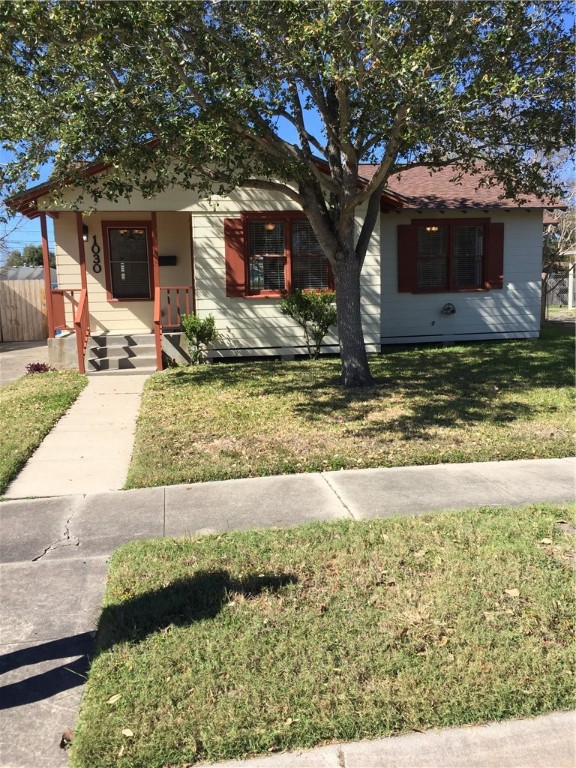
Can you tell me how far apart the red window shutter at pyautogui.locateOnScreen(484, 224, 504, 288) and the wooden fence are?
13.5m

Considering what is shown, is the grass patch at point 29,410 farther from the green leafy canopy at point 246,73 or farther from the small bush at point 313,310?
the small bush at point 313,310

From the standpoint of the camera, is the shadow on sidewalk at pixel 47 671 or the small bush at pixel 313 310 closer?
the shadow on sidewalk at pixel 47 671

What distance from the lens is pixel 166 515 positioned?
5.07m

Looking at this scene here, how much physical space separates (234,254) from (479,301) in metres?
6.21

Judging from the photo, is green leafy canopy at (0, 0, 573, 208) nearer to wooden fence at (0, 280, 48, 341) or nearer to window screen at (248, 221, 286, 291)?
window screen at (248, 221, 286, 291)

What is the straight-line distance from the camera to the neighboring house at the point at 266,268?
12656mm

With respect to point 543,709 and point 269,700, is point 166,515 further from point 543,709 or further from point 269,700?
point 543,709

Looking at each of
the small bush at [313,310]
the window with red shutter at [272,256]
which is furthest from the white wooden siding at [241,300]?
the small bush at [313,310]

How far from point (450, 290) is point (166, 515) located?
11466 millimetres

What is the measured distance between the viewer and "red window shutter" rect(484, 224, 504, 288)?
49.0ft

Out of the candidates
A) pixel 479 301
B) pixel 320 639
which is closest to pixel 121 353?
pixel 479 301

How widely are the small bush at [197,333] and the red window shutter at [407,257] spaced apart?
4.77 m

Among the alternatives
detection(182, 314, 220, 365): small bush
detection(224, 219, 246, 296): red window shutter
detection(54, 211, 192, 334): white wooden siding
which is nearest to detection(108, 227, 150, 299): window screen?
detection(54, 211, 192, 334): white wooden siding

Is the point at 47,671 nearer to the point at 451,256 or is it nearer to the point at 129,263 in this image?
the point at 129,263
